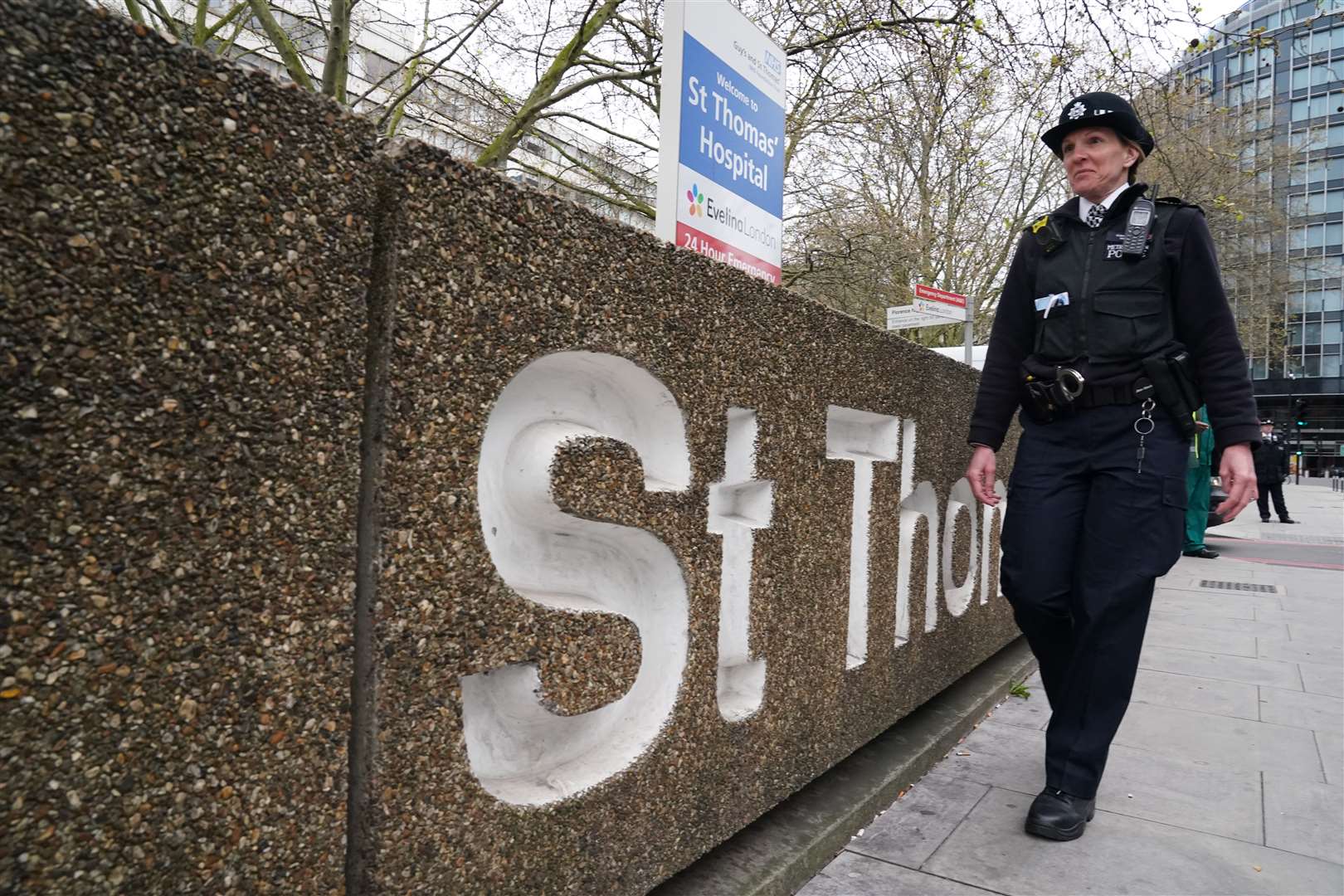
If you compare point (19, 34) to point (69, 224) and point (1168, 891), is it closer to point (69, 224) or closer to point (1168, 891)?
point (69, 224)

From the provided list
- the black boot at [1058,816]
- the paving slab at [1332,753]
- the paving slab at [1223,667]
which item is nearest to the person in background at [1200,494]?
the paving slab at [1223,667]

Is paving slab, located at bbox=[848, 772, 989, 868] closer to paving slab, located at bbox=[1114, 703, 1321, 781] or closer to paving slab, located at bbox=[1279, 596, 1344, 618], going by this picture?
paving slab, located at bbox=[1114, 703, 1321, 781]

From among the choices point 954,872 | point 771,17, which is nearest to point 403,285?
point 954,872

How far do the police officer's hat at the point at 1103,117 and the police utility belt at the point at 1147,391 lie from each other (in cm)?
71

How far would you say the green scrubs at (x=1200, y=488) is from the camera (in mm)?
8203

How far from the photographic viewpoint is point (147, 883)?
103 centimetres

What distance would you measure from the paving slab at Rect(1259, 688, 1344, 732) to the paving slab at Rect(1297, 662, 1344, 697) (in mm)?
102

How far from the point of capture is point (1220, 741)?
3447mm

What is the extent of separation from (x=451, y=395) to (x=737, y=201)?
2352mm

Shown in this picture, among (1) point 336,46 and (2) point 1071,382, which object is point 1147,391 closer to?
(2) point 1071,382

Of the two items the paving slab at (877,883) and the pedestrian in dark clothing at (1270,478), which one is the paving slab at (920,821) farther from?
the pedestrian in dark clothing at (1270,478)

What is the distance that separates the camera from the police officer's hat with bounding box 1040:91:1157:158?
105 inches

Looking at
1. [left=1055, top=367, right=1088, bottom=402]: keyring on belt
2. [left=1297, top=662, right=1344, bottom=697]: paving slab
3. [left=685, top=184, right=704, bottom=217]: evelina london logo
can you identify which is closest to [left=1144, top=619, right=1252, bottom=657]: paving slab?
[left=1297, top=662, right=1344, bottom=697]: paving slab

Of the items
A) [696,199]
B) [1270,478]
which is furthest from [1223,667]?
[1270,478]
